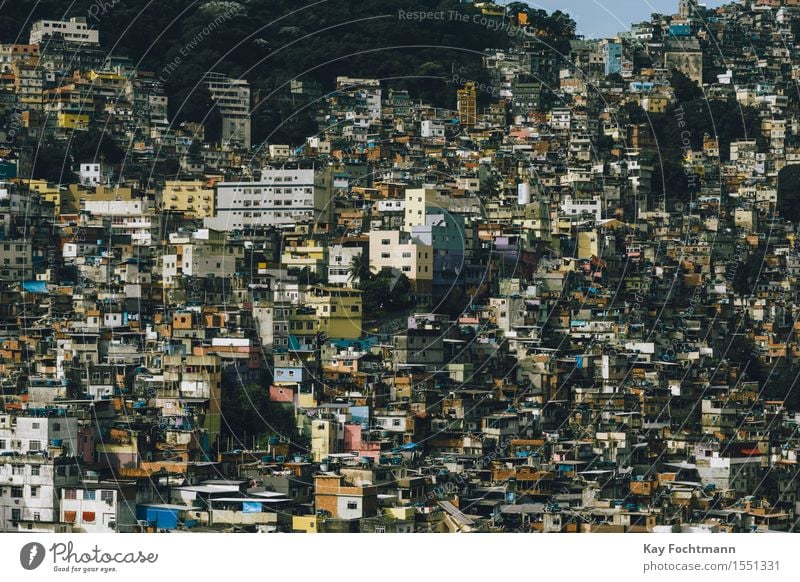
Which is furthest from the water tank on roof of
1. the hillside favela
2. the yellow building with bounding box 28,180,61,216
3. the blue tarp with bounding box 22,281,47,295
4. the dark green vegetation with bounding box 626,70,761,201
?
the blue tarp with bounding box 22,281,47,295

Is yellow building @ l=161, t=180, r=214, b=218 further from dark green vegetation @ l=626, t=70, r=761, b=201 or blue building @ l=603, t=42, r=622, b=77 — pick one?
blue building @ l=603, t=42, r=622, b=77

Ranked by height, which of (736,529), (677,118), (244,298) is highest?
(677,118)

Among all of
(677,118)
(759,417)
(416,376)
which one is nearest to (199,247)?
(416,376)

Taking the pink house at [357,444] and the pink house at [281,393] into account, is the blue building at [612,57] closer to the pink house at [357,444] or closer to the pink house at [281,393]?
the pink house at [281,393]

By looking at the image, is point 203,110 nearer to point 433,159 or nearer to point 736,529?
point 433,159

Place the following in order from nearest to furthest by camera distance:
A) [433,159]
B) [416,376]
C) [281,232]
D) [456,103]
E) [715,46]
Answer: [416,376], [281,232], [433,159], [456,103], [715,46]

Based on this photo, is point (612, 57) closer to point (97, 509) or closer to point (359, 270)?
point (359, 270)

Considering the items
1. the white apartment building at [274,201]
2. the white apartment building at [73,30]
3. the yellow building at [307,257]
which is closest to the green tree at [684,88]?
the white apartment building at [73,30]
